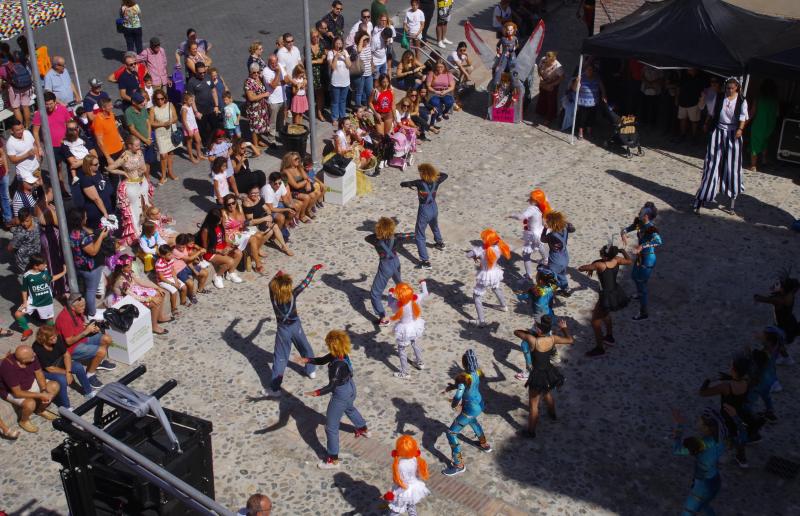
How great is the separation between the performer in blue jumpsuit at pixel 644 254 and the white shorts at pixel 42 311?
7.51 m

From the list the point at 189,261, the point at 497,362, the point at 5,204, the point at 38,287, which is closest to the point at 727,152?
the point at 497,362

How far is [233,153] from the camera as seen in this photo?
48.0ft

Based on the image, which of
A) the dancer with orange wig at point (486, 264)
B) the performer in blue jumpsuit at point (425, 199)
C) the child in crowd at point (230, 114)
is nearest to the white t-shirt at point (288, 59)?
the child in crowd at point (230, 114)

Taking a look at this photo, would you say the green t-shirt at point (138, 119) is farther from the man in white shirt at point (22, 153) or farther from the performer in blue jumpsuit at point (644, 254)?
the performer in blue jumpsuit at point (644, 254)

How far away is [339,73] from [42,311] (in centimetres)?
795

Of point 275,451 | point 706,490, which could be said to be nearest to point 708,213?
point 706,490

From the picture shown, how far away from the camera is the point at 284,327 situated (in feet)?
35.4

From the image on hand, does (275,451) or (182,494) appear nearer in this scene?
(182,494)

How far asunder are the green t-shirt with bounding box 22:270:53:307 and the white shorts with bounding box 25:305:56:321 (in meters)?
0.04

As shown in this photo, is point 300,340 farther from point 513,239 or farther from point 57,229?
point 513,239

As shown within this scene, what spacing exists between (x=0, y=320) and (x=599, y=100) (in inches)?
459

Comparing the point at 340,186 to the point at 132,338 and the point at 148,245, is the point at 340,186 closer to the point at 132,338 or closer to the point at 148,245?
the point at 148,245

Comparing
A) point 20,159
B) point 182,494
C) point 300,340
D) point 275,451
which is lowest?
point 275,451

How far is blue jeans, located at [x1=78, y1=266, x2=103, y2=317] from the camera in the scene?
1207 cm
